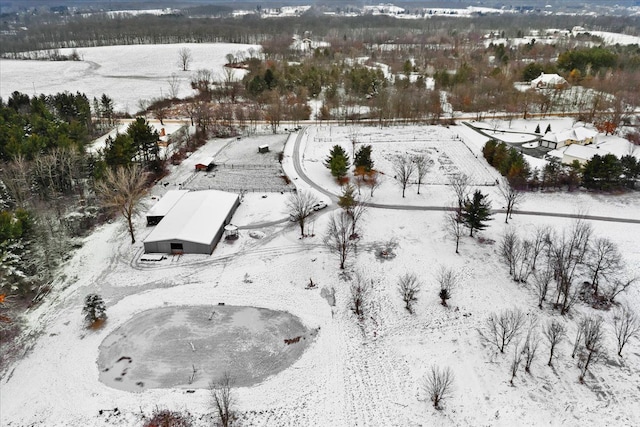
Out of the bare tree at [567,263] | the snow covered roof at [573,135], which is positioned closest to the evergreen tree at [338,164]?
the bare tree at [567,263]

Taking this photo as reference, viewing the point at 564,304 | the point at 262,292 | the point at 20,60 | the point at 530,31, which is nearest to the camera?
the point at 564,304

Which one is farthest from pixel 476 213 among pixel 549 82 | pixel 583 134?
pixel 549 82

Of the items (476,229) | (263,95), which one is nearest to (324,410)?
(476,229)

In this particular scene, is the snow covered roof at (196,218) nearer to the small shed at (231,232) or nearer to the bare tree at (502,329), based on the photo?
the small shed at (231,232)

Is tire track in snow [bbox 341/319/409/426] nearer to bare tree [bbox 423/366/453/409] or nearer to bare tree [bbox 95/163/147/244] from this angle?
bare tree [bbox 423/366/453/409]

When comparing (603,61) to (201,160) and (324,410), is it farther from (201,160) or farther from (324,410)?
(324,410)

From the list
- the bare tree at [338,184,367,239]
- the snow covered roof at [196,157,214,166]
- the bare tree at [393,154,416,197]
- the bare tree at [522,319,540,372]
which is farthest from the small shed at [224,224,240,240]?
the bare tree at [522,319,540,372]

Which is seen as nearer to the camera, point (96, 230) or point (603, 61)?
point (96, 230)
